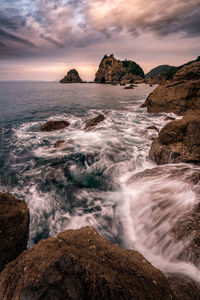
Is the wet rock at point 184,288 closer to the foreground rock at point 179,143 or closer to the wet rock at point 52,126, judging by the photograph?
the foreground rock at point 179,143

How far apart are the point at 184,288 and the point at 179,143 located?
4.91m

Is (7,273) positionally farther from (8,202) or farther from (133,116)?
(133,116)

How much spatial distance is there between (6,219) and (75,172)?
15.1 ft

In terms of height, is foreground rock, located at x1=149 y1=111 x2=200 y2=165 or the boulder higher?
the boulder

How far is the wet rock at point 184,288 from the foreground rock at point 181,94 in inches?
595

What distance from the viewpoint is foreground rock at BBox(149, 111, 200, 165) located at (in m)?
5.61

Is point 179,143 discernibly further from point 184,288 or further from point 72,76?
point 72,76

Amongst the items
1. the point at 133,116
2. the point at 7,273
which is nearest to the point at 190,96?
the point at 133,116

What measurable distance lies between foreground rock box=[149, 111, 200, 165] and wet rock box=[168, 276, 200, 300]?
13.4 feet

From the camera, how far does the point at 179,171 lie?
530 centimetres

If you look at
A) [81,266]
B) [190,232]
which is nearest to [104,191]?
[190,232]

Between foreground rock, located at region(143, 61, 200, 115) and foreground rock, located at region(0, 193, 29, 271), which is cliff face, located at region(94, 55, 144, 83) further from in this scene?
foreground rock, located at region(0, 193, 29, 271)

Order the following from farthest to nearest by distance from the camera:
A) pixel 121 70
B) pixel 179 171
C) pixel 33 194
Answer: pixel 121 70
pixel 33 194
pixel 179 171

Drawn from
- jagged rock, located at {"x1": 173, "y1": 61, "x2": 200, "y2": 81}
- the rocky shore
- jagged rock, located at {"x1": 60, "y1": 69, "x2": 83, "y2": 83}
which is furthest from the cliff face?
the rocky shore
